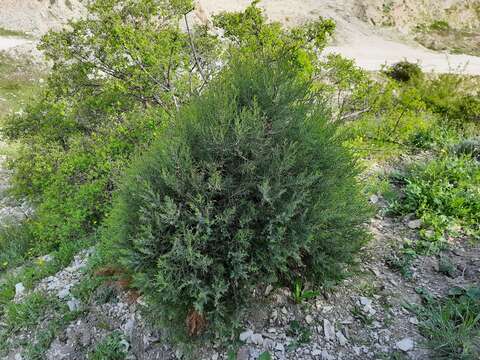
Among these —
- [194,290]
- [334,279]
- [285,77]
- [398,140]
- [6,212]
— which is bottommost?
[6,212]

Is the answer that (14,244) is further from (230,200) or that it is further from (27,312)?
(230,200)

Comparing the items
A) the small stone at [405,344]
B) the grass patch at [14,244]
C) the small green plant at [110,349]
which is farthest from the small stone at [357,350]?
the grass patch at [14,244]

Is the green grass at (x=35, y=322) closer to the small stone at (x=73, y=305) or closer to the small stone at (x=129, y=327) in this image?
the small stone at (x=73, y=305)

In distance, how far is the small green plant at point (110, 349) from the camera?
3410 millimetres

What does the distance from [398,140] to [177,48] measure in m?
4.32

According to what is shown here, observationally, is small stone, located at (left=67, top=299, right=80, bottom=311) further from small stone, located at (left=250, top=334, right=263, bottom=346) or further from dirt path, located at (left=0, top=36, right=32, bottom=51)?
dirt path, located at (left=0, top=36, right=32, bottom=51)

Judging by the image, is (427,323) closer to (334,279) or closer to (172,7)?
(334,279)

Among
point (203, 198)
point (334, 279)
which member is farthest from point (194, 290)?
point (334, 279)

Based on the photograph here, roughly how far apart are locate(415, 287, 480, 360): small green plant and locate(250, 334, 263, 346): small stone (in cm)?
136

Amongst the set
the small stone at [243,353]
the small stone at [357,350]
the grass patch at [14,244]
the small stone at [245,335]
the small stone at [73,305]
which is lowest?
the grass patch at [14,244]

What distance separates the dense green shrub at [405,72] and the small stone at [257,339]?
481 inches

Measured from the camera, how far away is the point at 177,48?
6141mm

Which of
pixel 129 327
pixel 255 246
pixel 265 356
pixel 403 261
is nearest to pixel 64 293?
pixel 129 327

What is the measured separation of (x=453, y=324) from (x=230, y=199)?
6.98 feet
